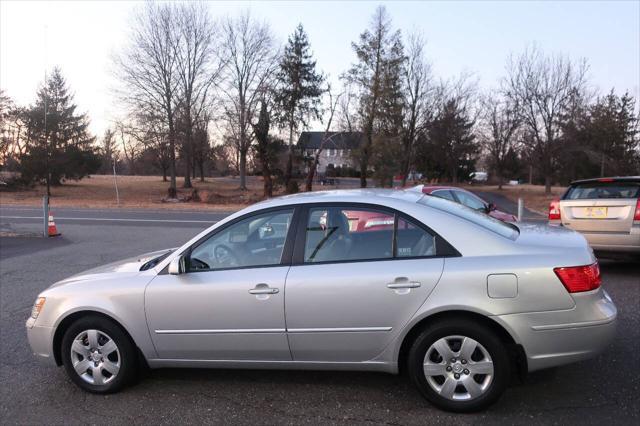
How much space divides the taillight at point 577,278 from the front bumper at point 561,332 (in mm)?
47

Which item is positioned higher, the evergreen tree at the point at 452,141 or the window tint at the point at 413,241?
the evergreen tree at the point at 452,141

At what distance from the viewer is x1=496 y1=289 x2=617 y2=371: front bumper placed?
326 centimetres

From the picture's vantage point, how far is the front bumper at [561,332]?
326 cm

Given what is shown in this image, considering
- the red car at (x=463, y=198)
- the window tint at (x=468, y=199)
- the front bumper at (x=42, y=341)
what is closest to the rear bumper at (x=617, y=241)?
the red car at (x=463, y=198)

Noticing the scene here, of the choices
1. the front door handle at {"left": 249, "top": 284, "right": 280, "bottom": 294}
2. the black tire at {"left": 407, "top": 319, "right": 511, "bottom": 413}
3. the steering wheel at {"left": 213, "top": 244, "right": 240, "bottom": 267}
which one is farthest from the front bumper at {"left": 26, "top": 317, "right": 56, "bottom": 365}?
the black tire at {"left": 407, "top": 319, "right": 511, "bottom": 413}

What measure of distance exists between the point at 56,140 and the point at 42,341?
4795 cm

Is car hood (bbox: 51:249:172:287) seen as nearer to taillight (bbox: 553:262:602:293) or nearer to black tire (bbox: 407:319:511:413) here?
black tire (bbox: 407:319:511:413)

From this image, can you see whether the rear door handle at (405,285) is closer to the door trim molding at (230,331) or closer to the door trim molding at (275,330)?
the door trim molding at (275,330)

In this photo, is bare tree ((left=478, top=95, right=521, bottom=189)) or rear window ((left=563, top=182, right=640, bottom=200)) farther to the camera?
bare tree ((left=478, top=95, right=521, bottom=189))

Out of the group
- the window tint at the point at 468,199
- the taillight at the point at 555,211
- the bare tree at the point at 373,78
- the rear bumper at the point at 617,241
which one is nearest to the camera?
the rear bumper at the point at 617,241

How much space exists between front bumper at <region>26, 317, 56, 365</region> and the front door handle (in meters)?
1.76

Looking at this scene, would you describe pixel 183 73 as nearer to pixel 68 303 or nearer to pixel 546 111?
pixel 546 111

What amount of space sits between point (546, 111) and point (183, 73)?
28.3 m

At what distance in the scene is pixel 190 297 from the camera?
Result: 3650 millimetres
